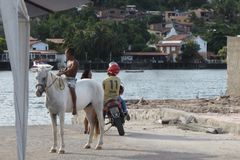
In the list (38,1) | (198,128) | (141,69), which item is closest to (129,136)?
(198,128)

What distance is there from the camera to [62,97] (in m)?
15.0

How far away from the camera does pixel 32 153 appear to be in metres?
15.0

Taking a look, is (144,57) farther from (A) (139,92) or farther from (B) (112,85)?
(B) (112,85)

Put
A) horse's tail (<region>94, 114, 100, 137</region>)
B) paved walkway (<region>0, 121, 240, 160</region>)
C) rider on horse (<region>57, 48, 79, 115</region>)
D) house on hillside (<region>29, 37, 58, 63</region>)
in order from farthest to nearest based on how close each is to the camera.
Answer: house on hillside (<region>29, 37, 58, 63</region>)
horse's tail (<region>94, 114, 100, 137</region>)
rider on horse (<region>57, 48, 79, 115</region>)
paved walkway (<region>0, 121, 240, 160</region>)

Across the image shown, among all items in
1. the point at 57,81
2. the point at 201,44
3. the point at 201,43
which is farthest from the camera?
the point at 201,44

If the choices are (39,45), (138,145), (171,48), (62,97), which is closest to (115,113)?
(138,145)

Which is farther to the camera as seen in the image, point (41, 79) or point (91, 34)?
point (91, 34)

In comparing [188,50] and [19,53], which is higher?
[19,53]

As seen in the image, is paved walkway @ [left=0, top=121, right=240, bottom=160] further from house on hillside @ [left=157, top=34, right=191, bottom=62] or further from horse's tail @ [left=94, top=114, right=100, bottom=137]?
house on hillside @ [left=157, top=34, right=191, bottom=62]

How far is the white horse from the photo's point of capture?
1460 centimetres

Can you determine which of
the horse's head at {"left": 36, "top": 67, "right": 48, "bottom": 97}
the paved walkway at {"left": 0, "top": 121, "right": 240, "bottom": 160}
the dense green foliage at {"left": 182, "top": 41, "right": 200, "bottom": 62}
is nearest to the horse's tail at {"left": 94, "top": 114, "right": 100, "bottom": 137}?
the paved walkway at {"left": 0, "top": 121, "right": 240, "bottom": 160}

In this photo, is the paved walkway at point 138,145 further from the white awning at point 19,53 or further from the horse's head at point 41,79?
the white awning at point 19,53

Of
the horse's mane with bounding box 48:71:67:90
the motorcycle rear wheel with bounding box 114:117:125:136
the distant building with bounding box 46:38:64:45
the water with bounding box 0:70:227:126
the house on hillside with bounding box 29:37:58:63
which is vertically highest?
the horse's mane with bounding box 48:71:67:90

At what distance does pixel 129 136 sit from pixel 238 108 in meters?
7.48
